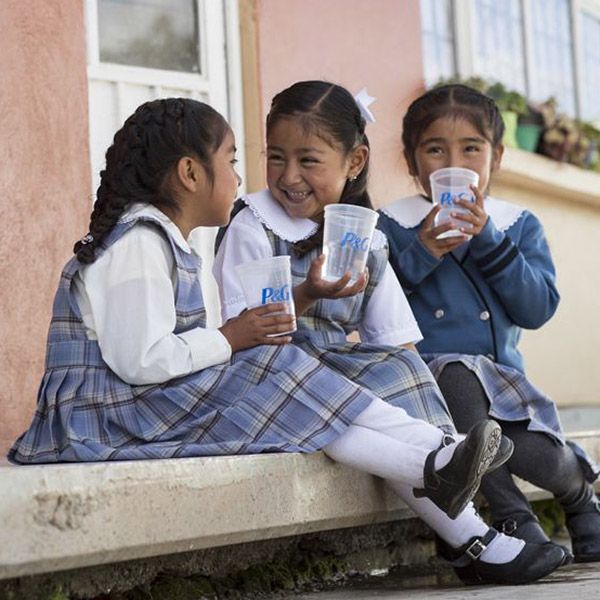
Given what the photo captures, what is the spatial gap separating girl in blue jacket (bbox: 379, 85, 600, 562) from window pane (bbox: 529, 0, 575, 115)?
4406 mm

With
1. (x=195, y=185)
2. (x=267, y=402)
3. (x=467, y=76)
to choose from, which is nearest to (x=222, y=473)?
(x=267, y=402)

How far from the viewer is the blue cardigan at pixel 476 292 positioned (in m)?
4.33

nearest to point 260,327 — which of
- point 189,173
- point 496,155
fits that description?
point 189,173

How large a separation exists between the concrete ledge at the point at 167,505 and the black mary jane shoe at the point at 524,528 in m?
0.30

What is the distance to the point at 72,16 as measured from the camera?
558 centimetres

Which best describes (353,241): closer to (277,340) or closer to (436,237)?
(277,340)

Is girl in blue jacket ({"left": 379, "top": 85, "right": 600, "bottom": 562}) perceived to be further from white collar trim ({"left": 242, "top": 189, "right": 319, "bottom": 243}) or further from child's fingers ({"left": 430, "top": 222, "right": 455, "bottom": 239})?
white collar trim ({"left": 242, "top": 189, "right": 319, "bottom": 243})

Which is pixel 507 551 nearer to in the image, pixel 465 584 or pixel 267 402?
pixel 465 584

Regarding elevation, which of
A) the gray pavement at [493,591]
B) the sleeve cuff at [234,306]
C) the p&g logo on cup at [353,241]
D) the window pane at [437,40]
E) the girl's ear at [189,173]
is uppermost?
the window pane at [437,40]

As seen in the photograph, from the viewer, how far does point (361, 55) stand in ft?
22.9

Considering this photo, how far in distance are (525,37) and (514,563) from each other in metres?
5.70

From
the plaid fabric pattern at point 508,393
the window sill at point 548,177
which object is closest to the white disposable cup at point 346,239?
the plaid fabric pattern at point 508,393

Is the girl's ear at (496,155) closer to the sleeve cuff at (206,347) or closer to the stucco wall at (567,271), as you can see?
the sleeve cuff at (206,347)

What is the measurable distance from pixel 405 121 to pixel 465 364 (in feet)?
2.99
